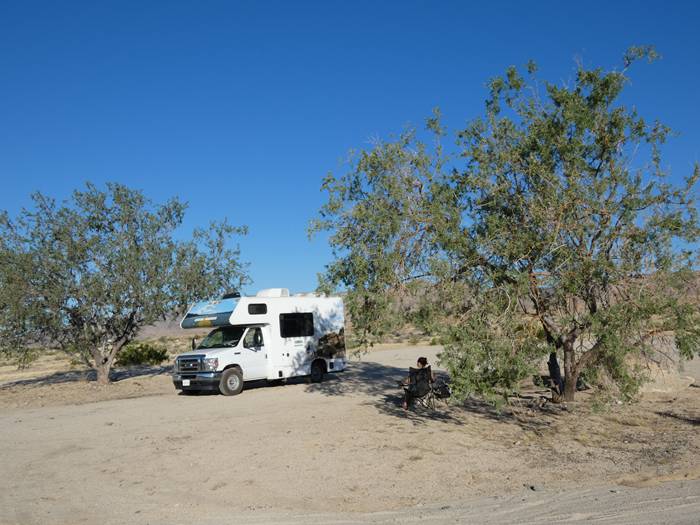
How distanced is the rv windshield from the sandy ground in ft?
8.80

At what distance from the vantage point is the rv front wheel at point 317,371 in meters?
19.8

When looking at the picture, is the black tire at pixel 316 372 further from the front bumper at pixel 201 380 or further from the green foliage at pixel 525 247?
the green foliage at pixel 525 247

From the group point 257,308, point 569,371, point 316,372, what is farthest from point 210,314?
point 569,371

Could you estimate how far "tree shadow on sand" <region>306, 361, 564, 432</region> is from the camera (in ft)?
40.1

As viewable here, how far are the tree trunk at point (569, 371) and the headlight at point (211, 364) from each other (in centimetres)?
925

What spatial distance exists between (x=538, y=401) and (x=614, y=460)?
4382mm

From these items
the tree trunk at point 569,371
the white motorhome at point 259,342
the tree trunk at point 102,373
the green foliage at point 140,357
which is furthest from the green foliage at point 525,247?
the green foliage at point 140,357

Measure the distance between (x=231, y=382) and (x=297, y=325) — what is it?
9.74 ft

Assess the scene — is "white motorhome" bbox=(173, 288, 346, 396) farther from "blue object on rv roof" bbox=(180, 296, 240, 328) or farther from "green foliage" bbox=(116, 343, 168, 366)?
"green foliage" bbox=(116, 343, 168, 366)

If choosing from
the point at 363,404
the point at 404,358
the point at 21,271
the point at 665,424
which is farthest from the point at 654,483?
the point at 404,358

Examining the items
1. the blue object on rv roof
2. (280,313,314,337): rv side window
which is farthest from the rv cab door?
the blue object on rv roof

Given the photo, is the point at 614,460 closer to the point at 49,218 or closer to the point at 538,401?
the point at 538,401

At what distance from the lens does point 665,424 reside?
11500mm

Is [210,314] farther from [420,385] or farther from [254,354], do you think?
[420,385]
